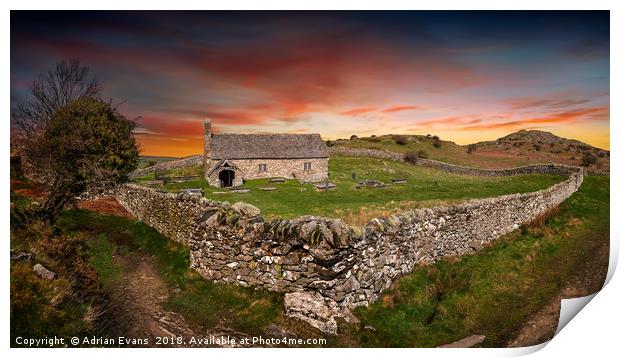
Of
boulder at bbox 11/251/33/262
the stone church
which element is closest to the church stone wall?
the stone church

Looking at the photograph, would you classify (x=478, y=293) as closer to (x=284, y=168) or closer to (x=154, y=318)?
(x=154, y=318)

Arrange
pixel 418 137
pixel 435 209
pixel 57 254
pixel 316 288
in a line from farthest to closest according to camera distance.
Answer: pixel 418 137 < pixel 435 209 < pixel 57 254 < pixel 316 288

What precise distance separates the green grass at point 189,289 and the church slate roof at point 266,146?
2223cm

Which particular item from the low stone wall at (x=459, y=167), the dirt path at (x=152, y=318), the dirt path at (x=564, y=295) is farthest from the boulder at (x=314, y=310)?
the low stone wall at (x=459, y=167)

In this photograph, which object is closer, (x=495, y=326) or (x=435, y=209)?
(x=495, y=326)

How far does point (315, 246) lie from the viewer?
691cm

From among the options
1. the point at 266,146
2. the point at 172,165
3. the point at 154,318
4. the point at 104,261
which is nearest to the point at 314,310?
the point at 154,318

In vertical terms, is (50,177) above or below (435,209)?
above

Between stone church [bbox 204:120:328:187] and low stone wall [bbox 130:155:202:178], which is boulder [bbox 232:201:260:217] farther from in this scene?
low stone wall [bbox 130:155:202:178]

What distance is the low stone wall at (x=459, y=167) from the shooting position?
95.9 ft

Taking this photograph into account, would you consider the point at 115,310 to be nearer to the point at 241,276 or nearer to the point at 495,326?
the point at 241,276

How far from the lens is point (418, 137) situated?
209 ft
